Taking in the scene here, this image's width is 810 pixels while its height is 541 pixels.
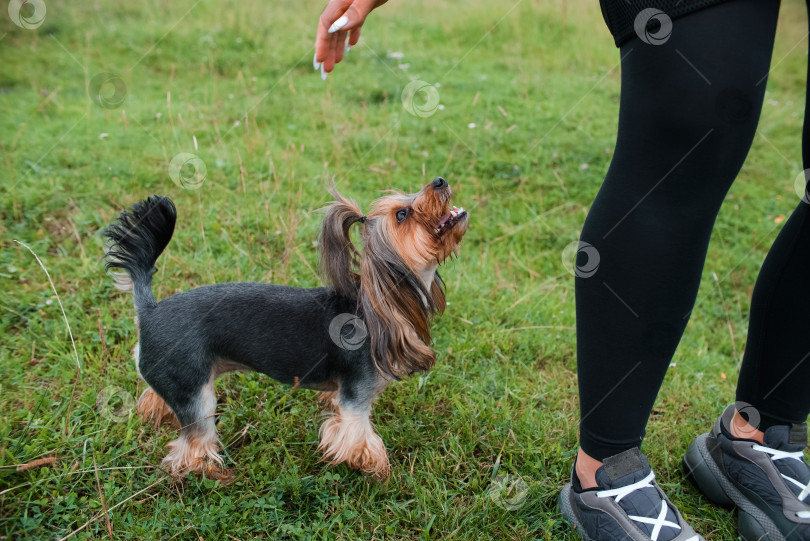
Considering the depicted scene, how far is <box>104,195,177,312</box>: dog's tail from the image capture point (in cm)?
235

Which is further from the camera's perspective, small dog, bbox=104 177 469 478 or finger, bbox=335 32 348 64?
small dog, bbox=104 177 469 478

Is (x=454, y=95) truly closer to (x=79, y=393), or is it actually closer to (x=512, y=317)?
(x=512, y=317)

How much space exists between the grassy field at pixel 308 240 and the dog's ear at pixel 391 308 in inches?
20.5

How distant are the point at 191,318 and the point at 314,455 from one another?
0.80 m

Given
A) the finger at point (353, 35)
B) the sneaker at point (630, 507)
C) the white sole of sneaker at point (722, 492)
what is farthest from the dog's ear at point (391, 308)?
the white sole of sneaker at point (722, 492)

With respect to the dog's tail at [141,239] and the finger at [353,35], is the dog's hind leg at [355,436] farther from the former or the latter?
the finger at [353,35]

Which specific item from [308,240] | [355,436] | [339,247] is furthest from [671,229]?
[308,240]

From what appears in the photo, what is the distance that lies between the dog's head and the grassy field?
2.13ft

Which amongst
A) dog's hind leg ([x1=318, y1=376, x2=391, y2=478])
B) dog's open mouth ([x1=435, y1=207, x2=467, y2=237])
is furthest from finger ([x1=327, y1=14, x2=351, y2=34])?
dog's hind leg ([x1=318, y1=376, x2=391, y2=478])

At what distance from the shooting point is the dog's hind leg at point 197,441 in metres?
2.43

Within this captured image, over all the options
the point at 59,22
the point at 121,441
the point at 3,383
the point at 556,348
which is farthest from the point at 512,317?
the point at 59,22

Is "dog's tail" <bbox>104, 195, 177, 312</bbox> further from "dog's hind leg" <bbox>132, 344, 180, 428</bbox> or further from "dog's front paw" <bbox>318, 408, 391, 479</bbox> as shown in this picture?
"dog's front paw" <bbox>318, 408, 391, 479</bbox>

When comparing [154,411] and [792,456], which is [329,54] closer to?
[154,411]

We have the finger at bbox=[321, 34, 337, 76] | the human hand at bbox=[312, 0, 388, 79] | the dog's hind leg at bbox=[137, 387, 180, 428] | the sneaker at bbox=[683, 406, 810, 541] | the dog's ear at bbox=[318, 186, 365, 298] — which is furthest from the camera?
the dog's hind leg at bbox=[137, 387, 180, 428]
